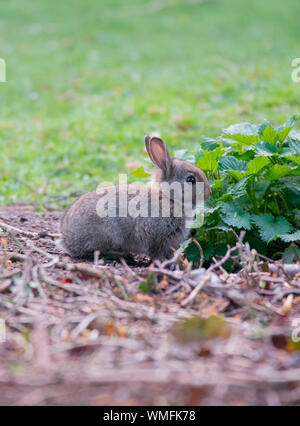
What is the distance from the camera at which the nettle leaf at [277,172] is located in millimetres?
4711

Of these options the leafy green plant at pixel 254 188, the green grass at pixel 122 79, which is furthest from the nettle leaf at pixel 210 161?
the green grass at pixel 122 79

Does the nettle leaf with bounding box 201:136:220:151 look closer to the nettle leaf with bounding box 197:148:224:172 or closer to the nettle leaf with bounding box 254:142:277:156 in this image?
the nettle leaf with bounding box 197:148:224:172

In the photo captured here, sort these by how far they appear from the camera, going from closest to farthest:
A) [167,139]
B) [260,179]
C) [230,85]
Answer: [260,179]
[167,139]
[230,85]

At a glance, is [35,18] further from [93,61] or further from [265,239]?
[265,239]

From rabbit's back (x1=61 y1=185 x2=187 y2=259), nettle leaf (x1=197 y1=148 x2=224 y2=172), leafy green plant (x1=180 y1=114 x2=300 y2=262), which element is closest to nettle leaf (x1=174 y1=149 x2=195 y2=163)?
leafy green plant (x1=180 y1=114 x2=300 y2=262)

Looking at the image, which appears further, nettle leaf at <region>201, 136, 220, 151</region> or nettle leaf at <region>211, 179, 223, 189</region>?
nettle leaf at <region>201, 136, 220, 151</region>

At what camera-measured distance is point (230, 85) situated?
1141 cm

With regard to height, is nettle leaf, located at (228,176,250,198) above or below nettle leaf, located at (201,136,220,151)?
below

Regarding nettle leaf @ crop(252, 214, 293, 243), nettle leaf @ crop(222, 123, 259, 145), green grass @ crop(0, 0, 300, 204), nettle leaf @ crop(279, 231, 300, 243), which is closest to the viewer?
nettle leaf @ crop(279, 231, 300, 243)

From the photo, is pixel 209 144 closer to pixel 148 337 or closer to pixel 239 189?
pixel 239 189

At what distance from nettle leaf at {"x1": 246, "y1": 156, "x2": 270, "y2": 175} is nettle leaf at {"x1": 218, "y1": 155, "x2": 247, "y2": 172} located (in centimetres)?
17

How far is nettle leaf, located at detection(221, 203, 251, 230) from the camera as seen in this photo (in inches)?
182

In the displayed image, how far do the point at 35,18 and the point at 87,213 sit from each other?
686 inches
